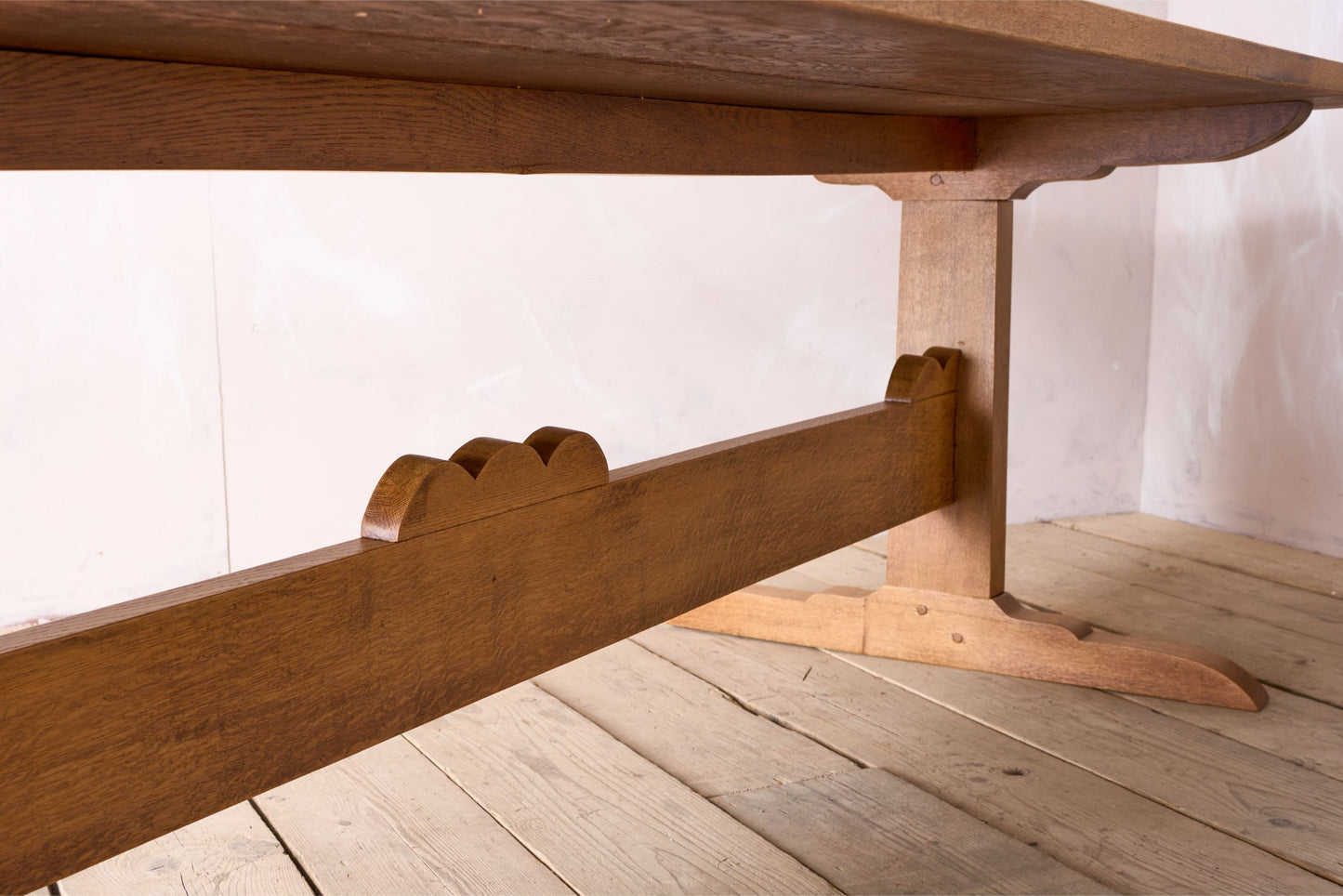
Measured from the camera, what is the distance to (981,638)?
193 cm

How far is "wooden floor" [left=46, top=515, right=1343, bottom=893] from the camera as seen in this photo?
51.7 inches

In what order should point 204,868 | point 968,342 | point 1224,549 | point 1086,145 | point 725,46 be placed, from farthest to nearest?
point 1224,549 < point 968,342 < point 1086,145 < point 204,868 < point 725,46

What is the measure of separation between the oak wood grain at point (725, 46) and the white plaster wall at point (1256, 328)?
1.21 m

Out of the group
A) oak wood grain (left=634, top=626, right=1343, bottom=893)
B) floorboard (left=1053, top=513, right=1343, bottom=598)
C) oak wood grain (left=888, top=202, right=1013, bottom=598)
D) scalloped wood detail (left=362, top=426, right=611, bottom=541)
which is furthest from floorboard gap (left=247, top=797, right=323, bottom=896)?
floorboard (left=1053, top=513, right=1343, bottom=598)

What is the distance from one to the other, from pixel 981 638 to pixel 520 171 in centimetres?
110

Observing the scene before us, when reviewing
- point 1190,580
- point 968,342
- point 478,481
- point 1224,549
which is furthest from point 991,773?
point 1224,549

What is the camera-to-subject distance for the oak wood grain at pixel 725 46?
0.75m

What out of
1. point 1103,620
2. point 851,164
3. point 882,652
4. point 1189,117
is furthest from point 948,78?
point 1103,620

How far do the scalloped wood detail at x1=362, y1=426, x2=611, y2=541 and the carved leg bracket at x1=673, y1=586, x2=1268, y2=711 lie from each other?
86 cm

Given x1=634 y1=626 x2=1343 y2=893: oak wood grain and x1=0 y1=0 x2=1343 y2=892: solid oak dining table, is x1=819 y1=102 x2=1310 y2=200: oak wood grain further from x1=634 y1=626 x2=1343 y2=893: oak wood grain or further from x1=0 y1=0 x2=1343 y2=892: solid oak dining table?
x1=634 y1=626 x2=1343 y2=893: oak wood grain

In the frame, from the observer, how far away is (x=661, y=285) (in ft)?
8.41

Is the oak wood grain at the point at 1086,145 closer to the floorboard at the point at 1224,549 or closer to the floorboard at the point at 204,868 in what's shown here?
the floorboard at the point at 1224,549

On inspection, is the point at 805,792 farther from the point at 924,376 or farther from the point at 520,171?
the point at 520,171

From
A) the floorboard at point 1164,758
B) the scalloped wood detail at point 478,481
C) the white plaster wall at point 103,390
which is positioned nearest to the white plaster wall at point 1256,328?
the floorboard at point 1164,758
